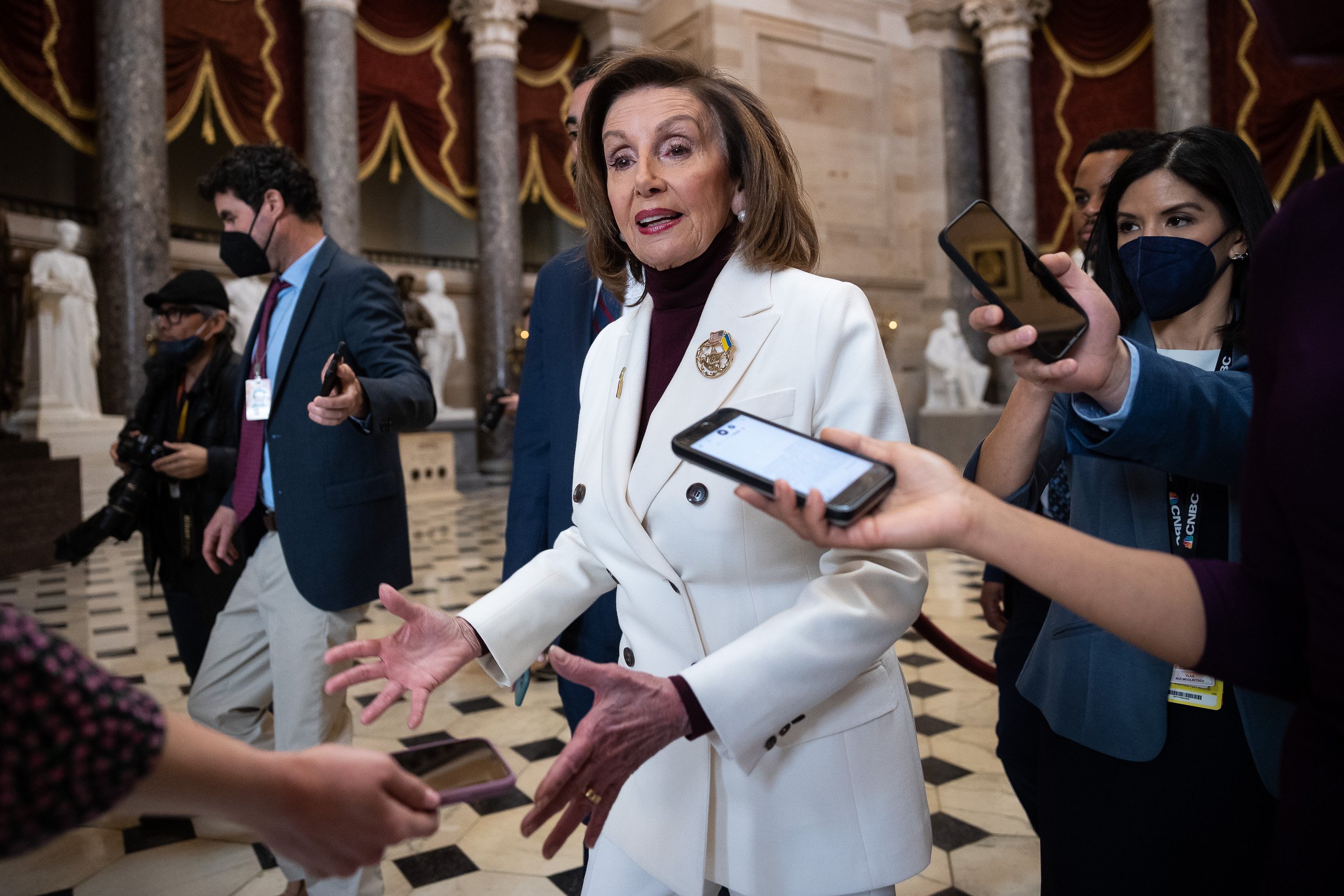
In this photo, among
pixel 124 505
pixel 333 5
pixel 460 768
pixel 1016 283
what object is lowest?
pixel 460 768

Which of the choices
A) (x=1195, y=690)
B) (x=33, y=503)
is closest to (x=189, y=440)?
(x=1195, y=690)

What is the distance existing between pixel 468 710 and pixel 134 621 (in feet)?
10.0

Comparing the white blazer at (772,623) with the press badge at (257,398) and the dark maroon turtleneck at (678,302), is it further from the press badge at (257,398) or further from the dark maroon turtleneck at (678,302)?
the press badge at (257,398)

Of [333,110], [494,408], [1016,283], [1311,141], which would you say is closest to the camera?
[1016,283]

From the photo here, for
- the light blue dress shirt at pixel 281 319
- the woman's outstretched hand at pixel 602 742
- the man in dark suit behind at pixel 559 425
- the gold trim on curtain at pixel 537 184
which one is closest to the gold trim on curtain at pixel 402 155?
the gold trim on curtain at pixel 537 184

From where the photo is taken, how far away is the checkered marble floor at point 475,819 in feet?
9.25

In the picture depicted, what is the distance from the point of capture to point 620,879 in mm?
1495

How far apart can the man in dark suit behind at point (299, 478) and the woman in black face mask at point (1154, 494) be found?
1707 mm

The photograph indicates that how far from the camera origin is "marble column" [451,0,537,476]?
14.8 m

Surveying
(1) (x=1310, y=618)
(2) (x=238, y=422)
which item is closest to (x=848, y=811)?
(1) (x=1310, y=618)

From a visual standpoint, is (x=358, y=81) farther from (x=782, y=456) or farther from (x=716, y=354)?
(x=782, y=456)

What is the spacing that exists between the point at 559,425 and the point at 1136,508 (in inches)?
51.9

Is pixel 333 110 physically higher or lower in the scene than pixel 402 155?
lower

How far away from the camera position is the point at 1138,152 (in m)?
1.78
